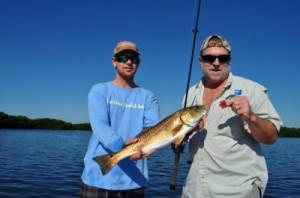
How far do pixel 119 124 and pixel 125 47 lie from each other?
1151 mm

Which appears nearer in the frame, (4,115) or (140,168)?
→ (140,168)

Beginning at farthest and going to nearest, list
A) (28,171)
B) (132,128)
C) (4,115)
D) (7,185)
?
(4,115), (28,171), (7,185), (132,128)

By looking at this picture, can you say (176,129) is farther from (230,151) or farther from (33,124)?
(33,124)

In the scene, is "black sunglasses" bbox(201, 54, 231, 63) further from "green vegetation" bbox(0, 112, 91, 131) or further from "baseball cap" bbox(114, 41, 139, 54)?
"green vegetation" bbox(0, 112, 91, 131)

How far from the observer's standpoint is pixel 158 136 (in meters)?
4.87

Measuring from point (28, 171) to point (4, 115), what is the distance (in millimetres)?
105494

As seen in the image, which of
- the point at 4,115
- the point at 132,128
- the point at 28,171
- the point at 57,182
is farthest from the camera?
the point at 4,115

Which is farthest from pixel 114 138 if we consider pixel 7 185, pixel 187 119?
pixel 7 185

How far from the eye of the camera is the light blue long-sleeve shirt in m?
4.97

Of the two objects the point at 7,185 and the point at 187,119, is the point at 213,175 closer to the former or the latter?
the point at 187,119

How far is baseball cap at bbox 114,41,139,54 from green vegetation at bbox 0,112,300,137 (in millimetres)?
117523

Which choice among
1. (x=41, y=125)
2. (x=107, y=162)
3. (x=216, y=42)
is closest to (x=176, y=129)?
(x=107, y=162)

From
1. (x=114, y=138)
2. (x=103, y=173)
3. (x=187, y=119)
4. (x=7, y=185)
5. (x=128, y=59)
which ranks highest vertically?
(x=128, y=59)

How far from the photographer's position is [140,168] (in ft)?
17.1
